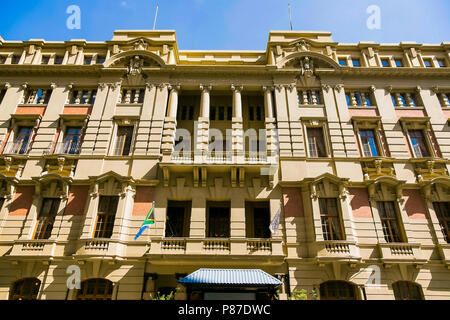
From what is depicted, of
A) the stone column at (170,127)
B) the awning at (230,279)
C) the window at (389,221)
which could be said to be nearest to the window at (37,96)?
the stone column at (170,127)

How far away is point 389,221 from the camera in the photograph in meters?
17.8

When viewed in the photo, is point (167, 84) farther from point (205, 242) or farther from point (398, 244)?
point (398, 244)

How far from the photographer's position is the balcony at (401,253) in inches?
627

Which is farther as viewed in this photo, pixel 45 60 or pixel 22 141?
pixel 45 60

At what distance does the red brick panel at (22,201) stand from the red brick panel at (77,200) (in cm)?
281

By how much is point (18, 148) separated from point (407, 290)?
1126 inches

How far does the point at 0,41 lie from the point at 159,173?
2087 cm

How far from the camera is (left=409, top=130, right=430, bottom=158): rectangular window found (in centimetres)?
2020

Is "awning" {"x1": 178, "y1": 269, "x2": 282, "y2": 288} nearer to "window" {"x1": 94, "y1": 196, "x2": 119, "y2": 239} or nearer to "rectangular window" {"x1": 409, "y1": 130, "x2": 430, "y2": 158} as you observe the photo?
"window" {"x1": 94, "y1": 196, "x2": 119, "y2": 239}

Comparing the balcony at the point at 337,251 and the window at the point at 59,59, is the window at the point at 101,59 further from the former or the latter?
the balcony at the point at 337,251

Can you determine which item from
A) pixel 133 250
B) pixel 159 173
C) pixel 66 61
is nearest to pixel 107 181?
pixel 159 173

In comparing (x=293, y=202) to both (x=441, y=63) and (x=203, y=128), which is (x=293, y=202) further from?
(x=441, y=63)

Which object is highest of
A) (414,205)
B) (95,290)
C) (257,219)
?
(414,205)

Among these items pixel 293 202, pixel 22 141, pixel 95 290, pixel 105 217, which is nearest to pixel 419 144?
pixel 293 202
